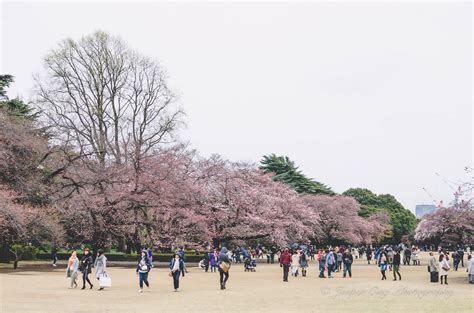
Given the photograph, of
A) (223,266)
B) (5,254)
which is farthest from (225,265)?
(5,254)

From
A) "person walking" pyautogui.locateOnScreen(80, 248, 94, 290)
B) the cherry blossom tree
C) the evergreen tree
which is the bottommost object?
"person walking" pyautogui.locateOnScreen(80, 248, 94, 290)

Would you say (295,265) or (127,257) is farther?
(127,257)

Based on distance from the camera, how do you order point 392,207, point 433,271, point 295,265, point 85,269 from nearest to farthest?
point 85,269 < point 433,271 < point 295,265 < point 392,207

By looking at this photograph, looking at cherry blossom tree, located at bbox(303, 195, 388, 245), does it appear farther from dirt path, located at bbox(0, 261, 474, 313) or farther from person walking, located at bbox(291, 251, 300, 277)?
dirt path, located at bbox(0, 261, 474, 313)

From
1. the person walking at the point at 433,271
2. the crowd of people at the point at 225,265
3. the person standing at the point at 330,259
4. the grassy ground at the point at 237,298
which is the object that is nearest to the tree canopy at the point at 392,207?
the crowd of people at the point at 225,265

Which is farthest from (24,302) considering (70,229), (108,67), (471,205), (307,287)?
(108,67)

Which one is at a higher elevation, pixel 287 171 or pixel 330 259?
pixel 287 171

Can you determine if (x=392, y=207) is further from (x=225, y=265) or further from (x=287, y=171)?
(x=225, y=265)

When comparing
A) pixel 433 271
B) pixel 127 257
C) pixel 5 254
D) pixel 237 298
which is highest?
pixel 433 271

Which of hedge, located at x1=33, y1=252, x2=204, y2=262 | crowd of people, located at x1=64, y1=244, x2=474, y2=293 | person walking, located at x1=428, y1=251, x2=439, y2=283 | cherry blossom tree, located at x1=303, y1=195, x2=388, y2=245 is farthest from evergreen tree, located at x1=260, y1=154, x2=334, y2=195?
person walking, located at x1=428, y1=251, x2=439, y2=283

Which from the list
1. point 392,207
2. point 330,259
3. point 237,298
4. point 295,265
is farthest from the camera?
point 392,207

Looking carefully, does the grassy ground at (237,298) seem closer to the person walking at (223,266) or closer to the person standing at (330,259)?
the person walking at (223,266)

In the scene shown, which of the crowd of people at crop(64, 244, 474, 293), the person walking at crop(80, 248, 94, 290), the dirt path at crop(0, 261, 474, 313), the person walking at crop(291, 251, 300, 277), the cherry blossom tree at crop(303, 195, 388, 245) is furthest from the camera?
the cherry blossom tree at crop(303, 195, 388, 245)

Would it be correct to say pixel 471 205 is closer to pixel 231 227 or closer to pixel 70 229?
pixel 231 227
